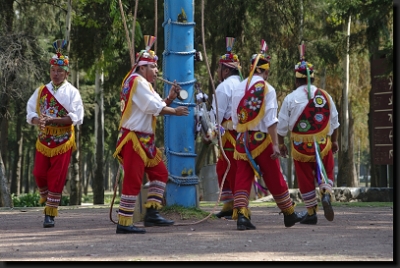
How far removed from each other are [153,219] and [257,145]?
4.72ft

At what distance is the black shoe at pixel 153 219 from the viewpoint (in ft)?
30.3

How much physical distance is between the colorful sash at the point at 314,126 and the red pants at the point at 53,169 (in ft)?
9.33

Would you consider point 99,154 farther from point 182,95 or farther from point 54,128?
point 182,95

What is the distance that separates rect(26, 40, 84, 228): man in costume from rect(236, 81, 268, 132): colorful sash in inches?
81.0

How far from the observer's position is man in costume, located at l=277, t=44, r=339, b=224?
973cm

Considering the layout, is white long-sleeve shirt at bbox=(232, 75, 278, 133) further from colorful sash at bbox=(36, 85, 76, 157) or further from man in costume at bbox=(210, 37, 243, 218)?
colorful sash at bbox=(36, 85, 76, 157)

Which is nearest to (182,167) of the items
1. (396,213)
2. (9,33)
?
(396,213)

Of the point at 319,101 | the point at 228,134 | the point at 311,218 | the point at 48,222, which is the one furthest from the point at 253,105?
the point at 48,222

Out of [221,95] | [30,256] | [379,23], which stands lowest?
[30,256]

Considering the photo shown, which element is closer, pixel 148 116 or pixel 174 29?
pixel 148 116

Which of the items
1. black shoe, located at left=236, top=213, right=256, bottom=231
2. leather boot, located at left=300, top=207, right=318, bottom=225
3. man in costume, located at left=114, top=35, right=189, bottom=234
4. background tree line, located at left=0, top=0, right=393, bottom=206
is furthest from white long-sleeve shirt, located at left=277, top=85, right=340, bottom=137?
background tree line, located at left=0, top=0, right=393, bottom=206

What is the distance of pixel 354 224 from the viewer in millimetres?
9852

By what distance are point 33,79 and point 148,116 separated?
41.6 feet

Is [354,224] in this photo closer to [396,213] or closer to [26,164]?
[396,213]
